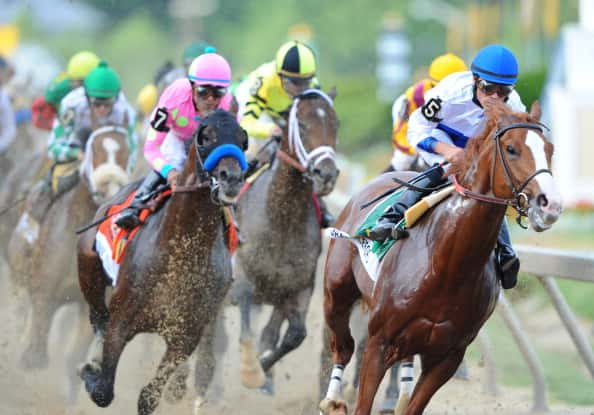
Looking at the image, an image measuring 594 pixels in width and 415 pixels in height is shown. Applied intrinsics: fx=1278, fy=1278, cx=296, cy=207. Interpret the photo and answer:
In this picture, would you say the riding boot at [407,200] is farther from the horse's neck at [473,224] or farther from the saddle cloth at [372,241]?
the horse's neck at [473,224]

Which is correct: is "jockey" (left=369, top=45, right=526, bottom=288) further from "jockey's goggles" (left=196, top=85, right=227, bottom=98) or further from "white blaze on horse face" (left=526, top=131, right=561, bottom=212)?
"jockey's goggles" (left=196, top=85, right=227, bottom=98)

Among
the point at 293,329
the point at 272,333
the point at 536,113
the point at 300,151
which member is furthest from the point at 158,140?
the point at 536,113

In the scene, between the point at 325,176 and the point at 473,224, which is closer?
the point at 473,224

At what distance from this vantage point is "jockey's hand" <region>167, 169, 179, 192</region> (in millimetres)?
7325

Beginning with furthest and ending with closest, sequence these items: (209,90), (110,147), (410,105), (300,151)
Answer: (410,105) → (110,147) → (300,151) → (209,90)

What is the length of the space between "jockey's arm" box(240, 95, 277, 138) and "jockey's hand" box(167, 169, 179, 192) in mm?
1464

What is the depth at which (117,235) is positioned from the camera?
7.71 metres

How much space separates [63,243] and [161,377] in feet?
8.44

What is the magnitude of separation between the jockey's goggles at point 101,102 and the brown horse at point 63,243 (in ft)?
1.24

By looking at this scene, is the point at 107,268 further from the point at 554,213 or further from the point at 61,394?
the point at 554,213

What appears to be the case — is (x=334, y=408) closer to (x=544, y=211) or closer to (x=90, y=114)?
(x=544, y=211)

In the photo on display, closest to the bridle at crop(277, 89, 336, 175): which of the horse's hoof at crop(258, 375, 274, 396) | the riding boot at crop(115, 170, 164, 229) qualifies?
the riding boot at crop(115, 170, 164, 229)

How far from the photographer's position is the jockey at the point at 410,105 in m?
9.28

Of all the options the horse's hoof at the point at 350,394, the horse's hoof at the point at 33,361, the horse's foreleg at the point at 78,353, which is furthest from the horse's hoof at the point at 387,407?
the horse's hoof at the point at 33,361
